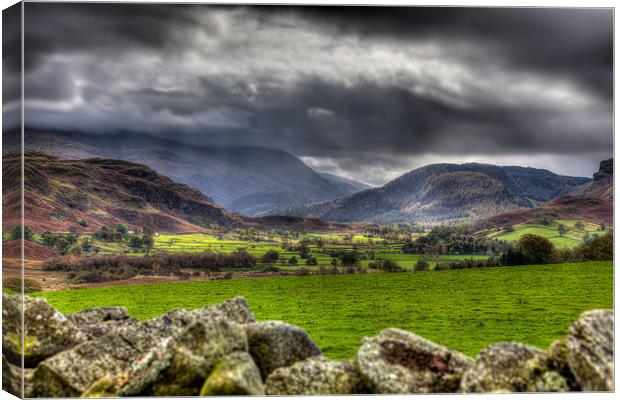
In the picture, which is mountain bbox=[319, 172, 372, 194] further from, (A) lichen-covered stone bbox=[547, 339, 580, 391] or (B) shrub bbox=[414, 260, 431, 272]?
(A) lichen-covered stone bbox=[547, 339, 580, 391]

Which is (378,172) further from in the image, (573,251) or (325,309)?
(573,251)

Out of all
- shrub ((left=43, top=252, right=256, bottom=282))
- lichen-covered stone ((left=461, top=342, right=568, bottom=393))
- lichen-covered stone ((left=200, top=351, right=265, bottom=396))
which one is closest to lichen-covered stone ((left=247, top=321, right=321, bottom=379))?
lichen-covered stone ((left=200, top=351, right=265, bottom=396))

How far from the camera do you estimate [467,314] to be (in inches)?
981

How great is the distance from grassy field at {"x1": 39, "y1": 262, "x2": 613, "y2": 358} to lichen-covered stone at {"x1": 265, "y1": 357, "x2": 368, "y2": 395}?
7.56 metres

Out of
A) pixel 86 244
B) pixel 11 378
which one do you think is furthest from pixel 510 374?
pixel 86 244

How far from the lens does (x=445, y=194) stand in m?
33.3

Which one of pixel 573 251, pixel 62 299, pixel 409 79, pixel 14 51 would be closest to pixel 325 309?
pixel 409 79

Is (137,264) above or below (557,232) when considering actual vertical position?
below

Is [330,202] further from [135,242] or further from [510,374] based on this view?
[135,242]

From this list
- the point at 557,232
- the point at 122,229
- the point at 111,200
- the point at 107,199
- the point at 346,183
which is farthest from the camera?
the point at 107,199

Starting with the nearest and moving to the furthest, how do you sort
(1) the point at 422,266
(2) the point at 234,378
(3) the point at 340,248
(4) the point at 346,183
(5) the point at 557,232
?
(2) the point at 234,378 → (4) the point at 346,183 → (3) the point at 340,248 → (1) the point at 422,266 → (5) the point at 557,232

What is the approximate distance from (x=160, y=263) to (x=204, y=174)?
25240 millimetres

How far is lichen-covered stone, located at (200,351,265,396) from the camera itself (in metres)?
9.34

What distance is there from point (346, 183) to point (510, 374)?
17931mm
